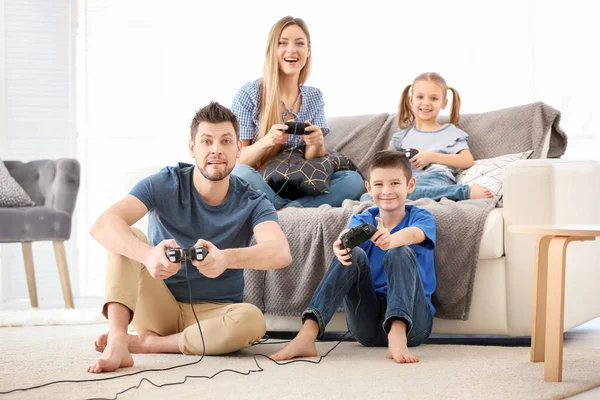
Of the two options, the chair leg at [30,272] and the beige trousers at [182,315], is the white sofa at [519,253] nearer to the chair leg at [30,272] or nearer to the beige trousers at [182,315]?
the beige trousers at [182,315]

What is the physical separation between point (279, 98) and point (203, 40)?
180cm

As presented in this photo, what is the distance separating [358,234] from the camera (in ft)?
6.68

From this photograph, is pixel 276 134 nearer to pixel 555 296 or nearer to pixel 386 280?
pixel 386 280

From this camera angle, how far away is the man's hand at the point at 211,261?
1.79m

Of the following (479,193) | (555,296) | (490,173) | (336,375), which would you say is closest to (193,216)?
(336,375)

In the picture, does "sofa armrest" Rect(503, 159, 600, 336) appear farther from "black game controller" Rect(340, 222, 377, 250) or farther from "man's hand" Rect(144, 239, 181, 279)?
"man's hand" Rect(144, 239, 181, 279)

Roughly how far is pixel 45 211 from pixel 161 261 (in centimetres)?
226

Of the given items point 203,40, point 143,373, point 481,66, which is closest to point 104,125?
point 203,40

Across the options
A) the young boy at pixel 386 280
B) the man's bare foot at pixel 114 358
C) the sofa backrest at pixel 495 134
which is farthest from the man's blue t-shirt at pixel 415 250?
the sofa backrest at pixel 495 134

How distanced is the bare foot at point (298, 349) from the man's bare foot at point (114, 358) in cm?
38

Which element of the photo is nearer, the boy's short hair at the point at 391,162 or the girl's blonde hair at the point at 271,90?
the boy's short hair at the point at 391,162

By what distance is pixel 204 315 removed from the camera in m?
2.12

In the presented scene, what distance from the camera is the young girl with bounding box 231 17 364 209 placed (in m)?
2.89

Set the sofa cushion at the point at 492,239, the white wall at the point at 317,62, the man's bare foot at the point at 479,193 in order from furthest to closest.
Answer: the white wall at the point at 317,62 < the man's bare foot at the point at 479,193 < the sofa cushion at the point at 492,239
